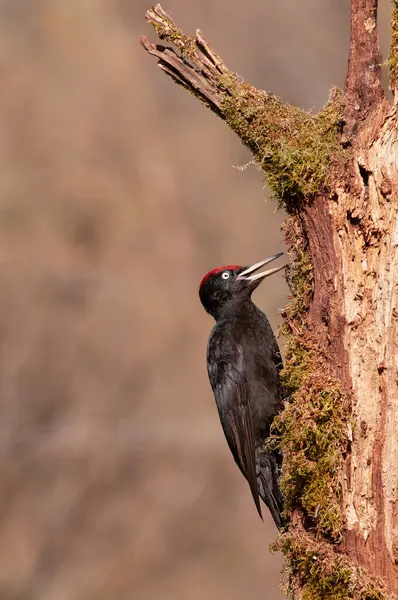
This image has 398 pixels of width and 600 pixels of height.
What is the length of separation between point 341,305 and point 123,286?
29.0 feet

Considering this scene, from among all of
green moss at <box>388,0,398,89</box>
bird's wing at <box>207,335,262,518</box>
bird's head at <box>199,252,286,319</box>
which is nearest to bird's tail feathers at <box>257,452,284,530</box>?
bird's wing at <box>207,335,262,518</box>

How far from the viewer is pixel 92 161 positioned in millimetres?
12453

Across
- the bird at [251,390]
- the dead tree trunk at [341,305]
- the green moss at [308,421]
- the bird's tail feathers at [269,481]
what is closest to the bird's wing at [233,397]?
the bird at [251,390]

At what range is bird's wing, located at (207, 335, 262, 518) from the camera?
4695 millimetres

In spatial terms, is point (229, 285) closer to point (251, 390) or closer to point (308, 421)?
point (251, 390)

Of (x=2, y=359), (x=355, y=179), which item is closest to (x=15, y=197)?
(x=2, y=359)

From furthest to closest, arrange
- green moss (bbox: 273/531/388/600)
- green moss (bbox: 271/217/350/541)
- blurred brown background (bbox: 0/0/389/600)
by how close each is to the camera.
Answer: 1. blurred brown background (bbox: 0/0/389/600)
2. green moss (bbox: 271/217/350/541)
3. green moss (bbox: 273/531/388/600)

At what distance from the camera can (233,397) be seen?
189 inches

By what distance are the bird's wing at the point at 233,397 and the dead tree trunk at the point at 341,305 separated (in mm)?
960

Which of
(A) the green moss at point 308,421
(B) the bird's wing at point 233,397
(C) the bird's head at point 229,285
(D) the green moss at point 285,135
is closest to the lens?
(A) the green moss at point 308,421

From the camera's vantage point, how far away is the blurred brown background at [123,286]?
11062 millimetres

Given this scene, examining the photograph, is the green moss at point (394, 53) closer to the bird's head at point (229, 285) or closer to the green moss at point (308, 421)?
the green moss at point (308, 421)

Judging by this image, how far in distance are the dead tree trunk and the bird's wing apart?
0.96m

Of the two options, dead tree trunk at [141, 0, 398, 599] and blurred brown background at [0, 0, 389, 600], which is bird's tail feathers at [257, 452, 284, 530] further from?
blurred brown background at [0, 0, 389, 600]
